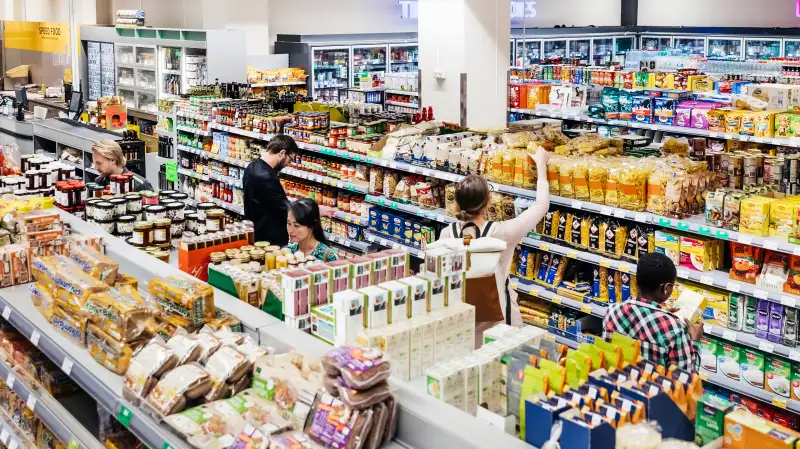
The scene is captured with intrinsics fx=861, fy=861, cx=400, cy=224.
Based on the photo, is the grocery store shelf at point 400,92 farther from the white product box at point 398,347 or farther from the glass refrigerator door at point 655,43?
the white product box at point 398,347

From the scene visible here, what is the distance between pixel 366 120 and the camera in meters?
7.88

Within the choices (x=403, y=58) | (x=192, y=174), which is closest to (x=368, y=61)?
(x=403, y=58)

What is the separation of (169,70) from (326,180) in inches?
267

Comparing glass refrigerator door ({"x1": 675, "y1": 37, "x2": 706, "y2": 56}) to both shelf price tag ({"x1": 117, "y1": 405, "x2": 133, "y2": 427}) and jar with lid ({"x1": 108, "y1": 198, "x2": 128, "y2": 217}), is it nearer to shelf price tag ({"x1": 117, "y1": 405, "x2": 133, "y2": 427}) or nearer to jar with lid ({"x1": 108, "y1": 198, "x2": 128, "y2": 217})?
jar with lid ({"x1": 108, "y1": 198, "x2": 128, "y2": 217})

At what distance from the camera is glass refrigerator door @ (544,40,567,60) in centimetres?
1652

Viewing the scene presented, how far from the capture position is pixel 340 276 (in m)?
3.32

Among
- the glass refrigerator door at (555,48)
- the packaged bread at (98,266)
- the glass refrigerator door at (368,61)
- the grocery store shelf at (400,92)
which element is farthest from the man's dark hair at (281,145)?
the glass refrigerator door at (555,48)

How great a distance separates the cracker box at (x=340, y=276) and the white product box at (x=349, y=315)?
312 mm

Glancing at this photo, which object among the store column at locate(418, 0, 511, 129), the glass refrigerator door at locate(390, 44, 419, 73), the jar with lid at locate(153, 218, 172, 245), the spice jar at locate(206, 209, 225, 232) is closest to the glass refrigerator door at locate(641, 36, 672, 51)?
the glass refrigerator door at locate(390, 44, 419, 73)

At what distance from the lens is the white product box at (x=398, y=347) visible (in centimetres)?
287

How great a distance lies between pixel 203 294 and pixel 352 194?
4341 mm

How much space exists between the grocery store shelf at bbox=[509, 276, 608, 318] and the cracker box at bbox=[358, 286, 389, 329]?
277 cm

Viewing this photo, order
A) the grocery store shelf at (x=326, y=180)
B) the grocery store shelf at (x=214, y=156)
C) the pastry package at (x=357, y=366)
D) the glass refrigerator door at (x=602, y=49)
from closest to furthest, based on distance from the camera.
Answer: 1. the pastry package at (x=357, y=366)
2. the grocery store shelf at (x=326, y=180)
3. the grocery store shelf at (x=214, y=156)
4. the glass refrigerator door at (x=602, y=49)

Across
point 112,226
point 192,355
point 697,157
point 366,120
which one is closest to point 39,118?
point 366,120
